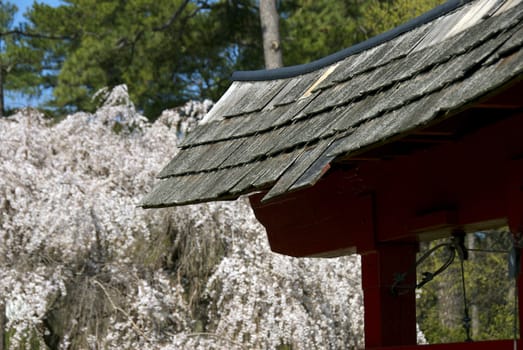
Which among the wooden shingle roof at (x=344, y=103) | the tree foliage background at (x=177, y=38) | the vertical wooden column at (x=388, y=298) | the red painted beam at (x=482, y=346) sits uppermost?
the tree foliage background at (x=177, y=38)

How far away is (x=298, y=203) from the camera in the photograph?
4.19 meters

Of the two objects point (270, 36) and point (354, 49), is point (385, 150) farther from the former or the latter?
point (270, 36)

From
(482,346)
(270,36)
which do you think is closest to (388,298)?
(482,346)

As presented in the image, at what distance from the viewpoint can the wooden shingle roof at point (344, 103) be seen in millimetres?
2549

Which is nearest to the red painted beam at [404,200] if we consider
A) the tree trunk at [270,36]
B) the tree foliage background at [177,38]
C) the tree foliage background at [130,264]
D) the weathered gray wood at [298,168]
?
the weathered gray wood at [298,168]

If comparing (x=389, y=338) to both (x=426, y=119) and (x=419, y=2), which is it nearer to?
(x=426, y=119)

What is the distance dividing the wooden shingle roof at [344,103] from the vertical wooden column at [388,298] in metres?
0.60

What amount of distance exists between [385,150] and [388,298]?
662mm

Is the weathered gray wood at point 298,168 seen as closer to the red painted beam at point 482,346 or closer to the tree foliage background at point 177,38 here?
the red painted beam at point 482,346

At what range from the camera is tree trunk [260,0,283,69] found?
13.2 metres

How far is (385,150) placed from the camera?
340 centimetres

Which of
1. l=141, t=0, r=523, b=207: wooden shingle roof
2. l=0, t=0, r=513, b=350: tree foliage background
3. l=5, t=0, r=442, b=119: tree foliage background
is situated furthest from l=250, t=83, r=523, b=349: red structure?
l=5, t=0, r=442, b=119: tree foliage background

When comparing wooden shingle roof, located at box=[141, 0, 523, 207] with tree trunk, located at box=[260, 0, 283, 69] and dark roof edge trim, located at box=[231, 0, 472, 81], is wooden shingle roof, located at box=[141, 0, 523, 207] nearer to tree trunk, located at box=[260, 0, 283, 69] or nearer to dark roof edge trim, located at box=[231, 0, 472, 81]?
dark roof edge trim, located at box=[231, 0, 472, 81]

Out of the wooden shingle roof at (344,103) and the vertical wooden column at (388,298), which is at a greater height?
the wooden shingle roof at (344,103)
